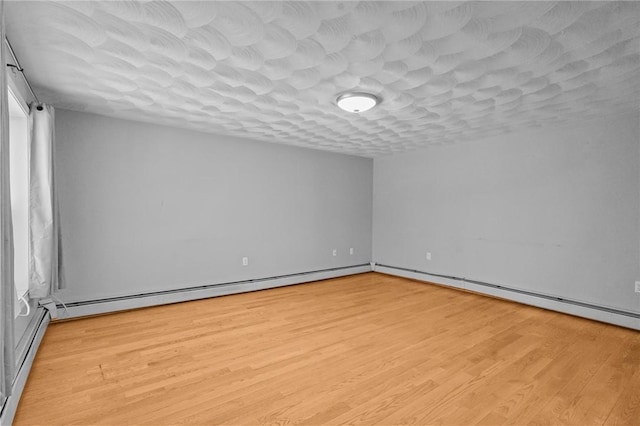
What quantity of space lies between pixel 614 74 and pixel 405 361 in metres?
2.93

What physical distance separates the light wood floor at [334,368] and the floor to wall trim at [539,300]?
150 mm

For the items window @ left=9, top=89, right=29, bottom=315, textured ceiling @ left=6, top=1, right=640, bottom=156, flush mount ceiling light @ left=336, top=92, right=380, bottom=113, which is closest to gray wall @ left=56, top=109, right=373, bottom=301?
textured ceiling @ left=6, top=1, right=640, bottom=156

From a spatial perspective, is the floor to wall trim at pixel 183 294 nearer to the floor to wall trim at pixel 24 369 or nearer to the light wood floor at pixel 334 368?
the light wood floor at pixel 334 368

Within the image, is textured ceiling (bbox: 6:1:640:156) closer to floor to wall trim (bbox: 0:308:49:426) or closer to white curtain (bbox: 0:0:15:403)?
white curtain (bbox: 0:0:15:403)

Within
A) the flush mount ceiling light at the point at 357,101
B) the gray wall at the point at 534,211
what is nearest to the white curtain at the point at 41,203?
the flush mount ceiling light at the point at 357,101

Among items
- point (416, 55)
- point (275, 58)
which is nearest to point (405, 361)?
point (416, 55)

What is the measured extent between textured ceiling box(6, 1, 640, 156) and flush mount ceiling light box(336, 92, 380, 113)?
3.5 inches

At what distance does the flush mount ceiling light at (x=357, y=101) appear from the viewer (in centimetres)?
301

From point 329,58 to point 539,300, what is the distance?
13.8ft

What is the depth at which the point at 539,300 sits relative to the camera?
4250 millimetres

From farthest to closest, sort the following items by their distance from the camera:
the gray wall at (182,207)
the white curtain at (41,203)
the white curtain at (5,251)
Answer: the gray wall at (182,207) < the white curtain at (41,203) < the white curtain at (5,251)

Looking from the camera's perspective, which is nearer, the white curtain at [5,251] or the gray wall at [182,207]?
the white curtain at [5,251]

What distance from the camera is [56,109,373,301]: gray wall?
3.74 meters

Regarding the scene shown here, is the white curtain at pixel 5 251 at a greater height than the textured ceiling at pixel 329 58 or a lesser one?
lesser
